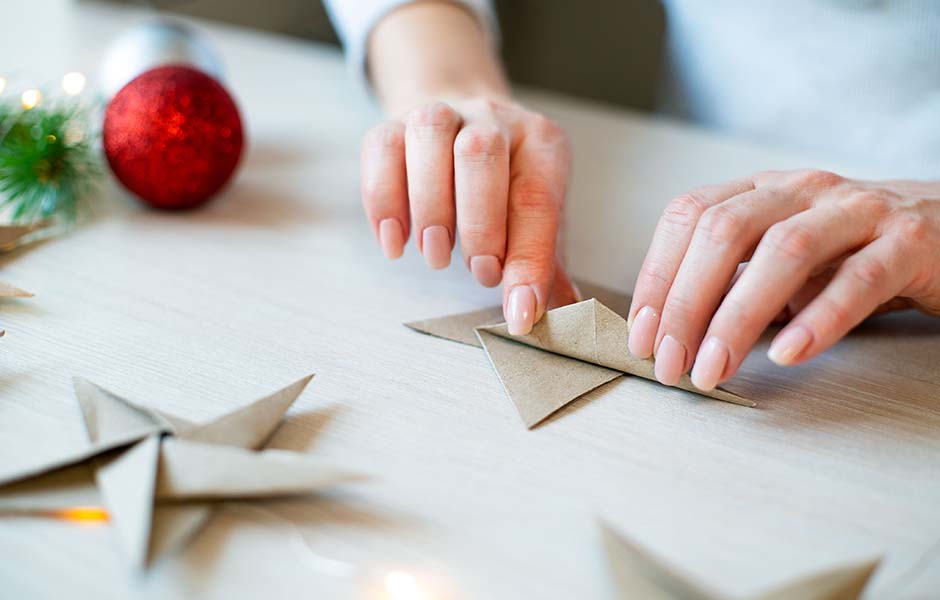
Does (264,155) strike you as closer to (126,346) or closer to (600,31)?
(126,346)

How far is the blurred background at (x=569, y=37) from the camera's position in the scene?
4.25ft

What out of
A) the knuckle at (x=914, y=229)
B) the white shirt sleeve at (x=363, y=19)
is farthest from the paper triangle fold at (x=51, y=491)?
the white shirt sleeve at (x=363, y=19)

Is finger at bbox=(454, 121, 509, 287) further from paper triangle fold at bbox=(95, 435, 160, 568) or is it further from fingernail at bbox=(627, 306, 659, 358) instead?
paper triangle fold at bbox=(95, 435, 160, 568)

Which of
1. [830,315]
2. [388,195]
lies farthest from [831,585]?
[388,195]

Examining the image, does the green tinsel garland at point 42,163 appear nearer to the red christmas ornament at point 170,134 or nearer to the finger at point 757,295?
the red christmas ornament at point 170,134

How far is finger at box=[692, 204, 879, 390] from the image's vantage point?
0.45 metres

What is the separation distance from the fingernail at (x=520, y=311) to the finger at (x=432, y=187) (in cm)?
8

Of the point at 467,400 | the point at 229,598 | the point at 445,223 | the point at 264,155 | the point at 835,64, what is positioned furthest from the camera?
the point at 835,64

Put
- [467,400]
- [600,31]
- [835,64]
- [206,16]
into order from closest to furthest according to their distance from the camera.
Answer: [467,400] → [835,64] → [206,16] → [600,31]

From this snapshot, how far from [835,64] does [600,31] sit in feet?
1.97

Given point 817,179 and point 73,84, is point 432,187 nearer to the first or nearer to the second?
point 817,179

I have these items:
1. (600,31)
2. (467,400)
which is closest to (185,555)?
(467,400)

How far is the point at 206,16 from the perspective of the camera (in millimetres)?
1243

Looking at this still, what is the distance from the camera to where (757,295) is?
1.47 feet
